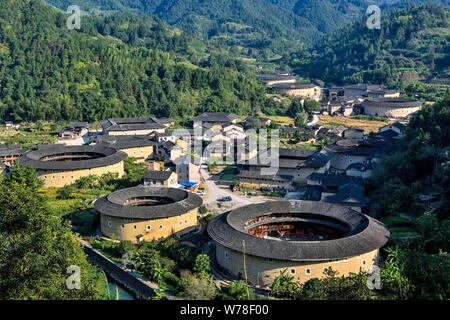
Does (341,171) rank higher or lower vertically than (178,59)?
lower

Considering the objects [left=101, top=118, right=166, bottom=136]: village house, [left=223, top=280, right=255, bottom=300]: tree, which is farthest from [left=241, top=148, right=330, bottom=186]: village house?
[left=101, top=118, right=166, bottom=136]: village house

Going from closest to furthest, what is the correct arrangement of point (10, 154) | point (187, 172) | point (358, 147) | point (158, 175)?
point (158, 175) < point (187, 172) < point (358, 147) < point (10, 154)

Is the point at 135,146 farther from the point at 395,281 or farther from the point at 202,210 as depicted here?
the point at 395,281

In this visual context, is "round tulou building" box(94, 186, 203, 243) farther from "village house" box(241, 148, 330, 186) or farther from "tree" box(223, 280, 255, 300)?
"village house" box(241, 148, 330, 186)

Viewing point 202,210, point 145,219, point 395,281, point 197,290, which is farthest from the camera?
point 202,210

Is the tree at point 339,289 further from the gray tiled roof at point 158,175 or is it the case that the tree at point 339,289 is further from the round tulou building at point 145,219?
the gray tiled roof at point 158,175

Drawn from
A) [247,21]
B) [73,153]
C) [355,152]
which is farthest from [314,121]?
[247,21]

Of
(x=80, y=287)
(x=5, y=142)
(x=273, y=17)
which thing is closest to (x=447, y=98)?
(x=80, y=287)
